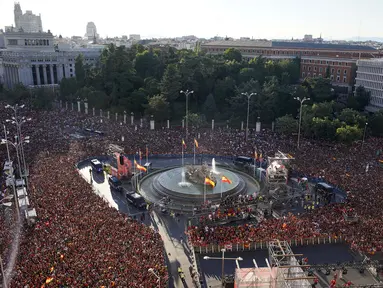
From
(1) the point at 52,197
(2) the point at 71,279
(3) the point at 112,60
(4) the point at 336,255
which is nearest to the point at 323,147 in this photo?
(4) the point at 336,255

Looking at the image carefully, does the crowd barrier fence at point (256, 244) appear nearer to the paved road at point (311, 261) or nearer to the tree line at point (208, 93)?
the paved road at point (311, 261)

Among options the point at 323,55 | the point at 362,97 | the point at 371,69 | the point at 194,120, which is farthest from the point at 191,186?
the point at 323,55

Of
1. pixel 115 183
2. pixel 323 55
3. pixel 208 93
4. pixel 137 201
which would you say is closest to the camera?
pixel 137 201

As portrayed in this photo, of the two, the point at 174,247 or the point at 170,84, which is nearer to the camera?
the point at 174,247

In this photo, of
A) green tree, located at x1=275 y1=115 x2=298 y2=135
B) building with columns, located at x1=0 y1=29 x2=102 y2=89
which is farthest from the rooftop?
building with columns, located at x1=0 y1=29 x2=102 y2=89

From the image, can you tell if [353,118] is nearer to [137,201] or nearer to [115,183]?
[115,183]

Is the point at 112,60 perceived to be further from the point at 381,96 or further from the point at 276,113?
the point at 381,96

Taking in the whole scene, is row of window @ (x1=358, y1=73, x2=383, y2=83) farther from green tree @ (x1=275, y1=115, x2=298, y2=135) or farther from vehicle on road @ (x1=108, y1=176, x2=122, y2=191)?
vehicle on road @ (x1=108, y1=176, x2=122, y2=191)
